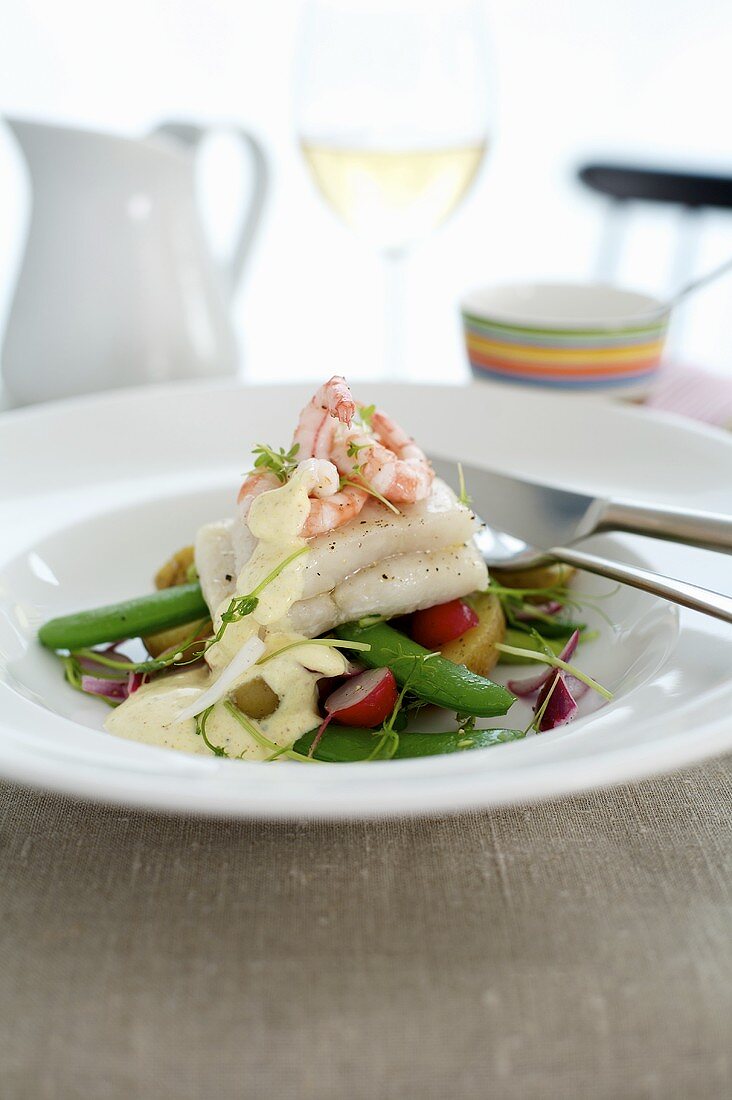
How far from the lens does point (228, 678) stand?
1.69m

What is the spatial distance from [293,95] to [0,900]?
260 cm

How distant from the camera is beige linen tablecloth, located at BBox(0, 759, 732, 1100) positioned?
1143 mm

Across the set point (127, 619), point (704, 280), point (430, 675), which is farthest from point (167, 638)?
point (704, 280)

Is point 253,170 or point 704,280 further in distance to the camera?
point 253,170

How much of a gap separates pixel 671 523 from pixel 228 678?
2.82ft

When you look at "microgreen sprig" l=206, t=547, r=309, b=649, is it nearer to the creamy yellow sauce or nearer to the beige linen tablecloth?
the creamy yellow sauce

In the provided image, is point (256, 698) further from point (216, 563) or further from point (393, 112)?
point (393, 112)

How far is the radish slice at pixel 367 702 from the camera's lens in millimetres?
1707

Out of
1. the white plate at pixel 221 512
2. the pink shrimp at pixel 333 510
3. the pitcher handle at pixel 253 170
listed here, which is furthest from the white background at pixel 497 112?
the pink shrimp at pixel 333 510

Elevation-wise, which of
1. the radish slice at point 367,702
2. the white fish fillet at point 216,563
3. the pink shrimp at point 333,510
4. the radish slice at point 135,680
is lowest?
the radish slice at point 135,680

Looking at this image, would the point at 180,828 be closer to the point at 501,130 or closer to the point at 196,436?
the point at 196,436

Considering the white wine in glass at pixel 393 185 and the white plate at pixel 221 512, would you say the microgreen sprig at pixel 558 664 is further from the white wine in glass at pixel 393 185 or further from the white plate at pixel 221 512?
the white wine in glass at pixel 393 185

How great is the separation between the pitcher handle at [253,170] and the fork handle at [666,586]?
1950 millimetres

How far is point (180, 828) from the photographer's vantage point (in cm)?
150
